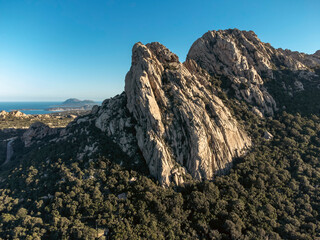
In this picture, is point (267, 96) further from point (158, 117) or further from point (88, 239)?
point (88, 239)

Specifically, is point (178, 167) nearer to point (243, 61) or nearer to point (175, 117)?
point (175, 117)

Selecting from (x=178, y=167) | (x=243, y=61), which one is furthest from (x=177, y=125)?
(x=243, y=61)

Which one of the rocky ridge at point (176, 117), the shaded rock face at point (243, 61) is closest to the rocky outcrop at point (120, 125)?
the rocky ridge at point (176, 117)

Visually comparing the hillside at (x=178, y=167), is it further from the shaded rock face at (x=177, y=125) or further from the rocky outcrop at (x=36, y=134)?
the rocky outcrop at (x=36, y=134)

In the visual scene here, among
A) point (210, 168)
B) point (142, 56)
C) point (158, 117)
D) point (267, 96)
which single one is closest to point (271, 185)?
point (210, 168)

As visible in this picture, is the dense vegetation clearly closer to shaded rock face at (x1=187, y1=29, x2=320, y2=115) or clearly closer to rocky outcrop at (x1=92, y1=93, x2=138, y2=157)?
rocky outcrop at (x1=92, y1=93, x2=138, y2=157)

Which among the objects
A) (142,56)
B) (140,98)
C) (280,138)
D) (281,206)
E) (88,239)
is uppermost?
(142,56)
